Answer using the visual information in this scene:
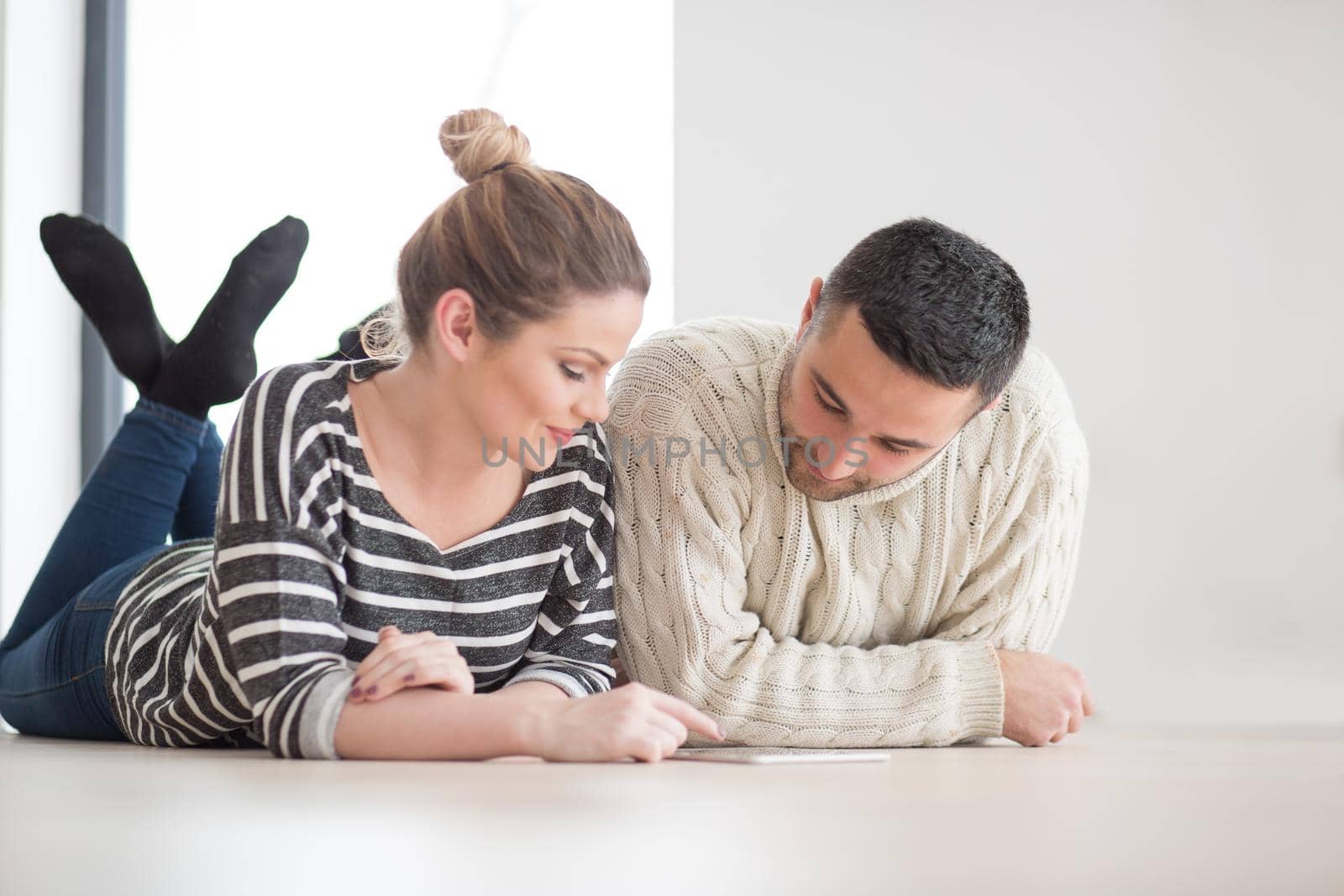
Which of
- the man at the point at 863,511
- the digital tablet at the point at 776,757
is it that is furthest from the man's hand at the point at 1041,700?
the digital tablet at the point at 776,757

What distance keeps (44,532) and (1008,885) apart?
10.1 feet

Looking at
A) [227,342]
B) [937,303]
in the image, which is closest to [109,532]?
[227,342]

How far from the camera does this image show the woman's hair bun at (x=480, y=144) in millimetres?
1356

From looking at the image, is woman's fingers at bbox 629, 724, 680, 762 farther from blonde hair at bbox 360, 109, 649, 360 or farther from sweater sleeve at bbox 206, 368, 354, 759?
blonde hair at bbox 360, 109, 649, 360

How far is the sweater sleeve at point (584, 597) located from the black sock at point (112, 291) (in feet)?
2.32

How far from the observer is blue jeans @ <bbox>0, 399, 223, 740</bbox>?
5.38 feet

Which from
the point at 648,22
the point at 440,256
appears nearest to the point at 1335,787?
the point at 440,256

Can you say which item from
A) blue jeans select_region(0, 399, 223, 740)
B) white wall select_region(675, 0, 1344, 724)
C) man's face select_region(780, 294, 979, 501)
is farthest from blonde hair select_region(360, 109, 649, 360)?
white wall select_region(675, 0, 1344, 724)

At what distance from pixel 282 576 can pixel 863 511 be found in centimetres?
69

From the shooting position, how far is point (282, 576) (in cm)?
116

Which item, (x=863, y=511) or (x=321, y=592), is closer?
(x=321, y=592)

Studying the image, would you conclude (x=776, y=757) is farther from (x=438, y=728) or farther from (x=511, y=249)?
(x=511, y=249)

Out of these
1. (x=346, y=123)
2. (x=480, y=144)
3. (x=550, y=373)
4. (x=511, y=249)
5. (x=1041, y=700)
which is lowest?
(x=1041, y=700)

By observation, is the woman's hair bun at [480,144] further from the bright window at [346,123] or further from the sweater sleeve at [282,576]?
the bright window at [346,123]
